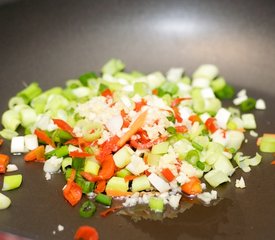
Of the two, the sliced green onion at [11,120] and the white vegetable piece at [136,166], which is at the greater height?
the sliced green onion at [11,120]

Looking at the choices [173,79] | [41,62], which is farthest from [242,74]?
[41,62]

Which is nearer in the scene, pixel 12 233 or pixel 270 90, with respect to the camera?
pixel 12 233

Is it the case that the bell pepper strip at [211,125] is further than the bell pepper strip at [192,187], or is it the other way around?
the bell pepper strip at [211,125]

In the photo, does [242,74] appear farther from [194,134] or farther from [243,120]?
[194,134]

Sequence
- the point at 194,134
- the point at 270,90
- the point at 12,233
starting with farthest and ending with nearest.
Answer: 1. the point at 270,90
2. the point at 194,134
3. the point at 12,233

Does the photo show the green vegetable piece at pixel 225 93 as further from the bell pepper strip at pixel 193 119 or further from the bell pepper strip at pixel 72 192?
the bell pepper strip at pixel 72 192

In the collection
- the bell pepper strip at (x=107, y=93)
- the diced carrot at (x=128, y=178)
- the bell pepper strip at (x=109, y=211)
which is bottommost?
the bell pepper strip at (x=109, y=211)

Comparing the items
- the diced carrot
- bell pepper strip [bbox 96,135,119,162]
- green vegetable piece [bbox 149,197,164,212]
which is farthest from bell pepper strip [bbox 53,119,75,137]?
green vegetable piece [bbox 149,197,164,212]

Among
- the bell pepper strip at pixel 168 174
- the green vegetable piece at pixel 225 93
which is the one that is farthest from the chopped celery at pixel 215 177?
the green vegetable piece at pixel 225 93
